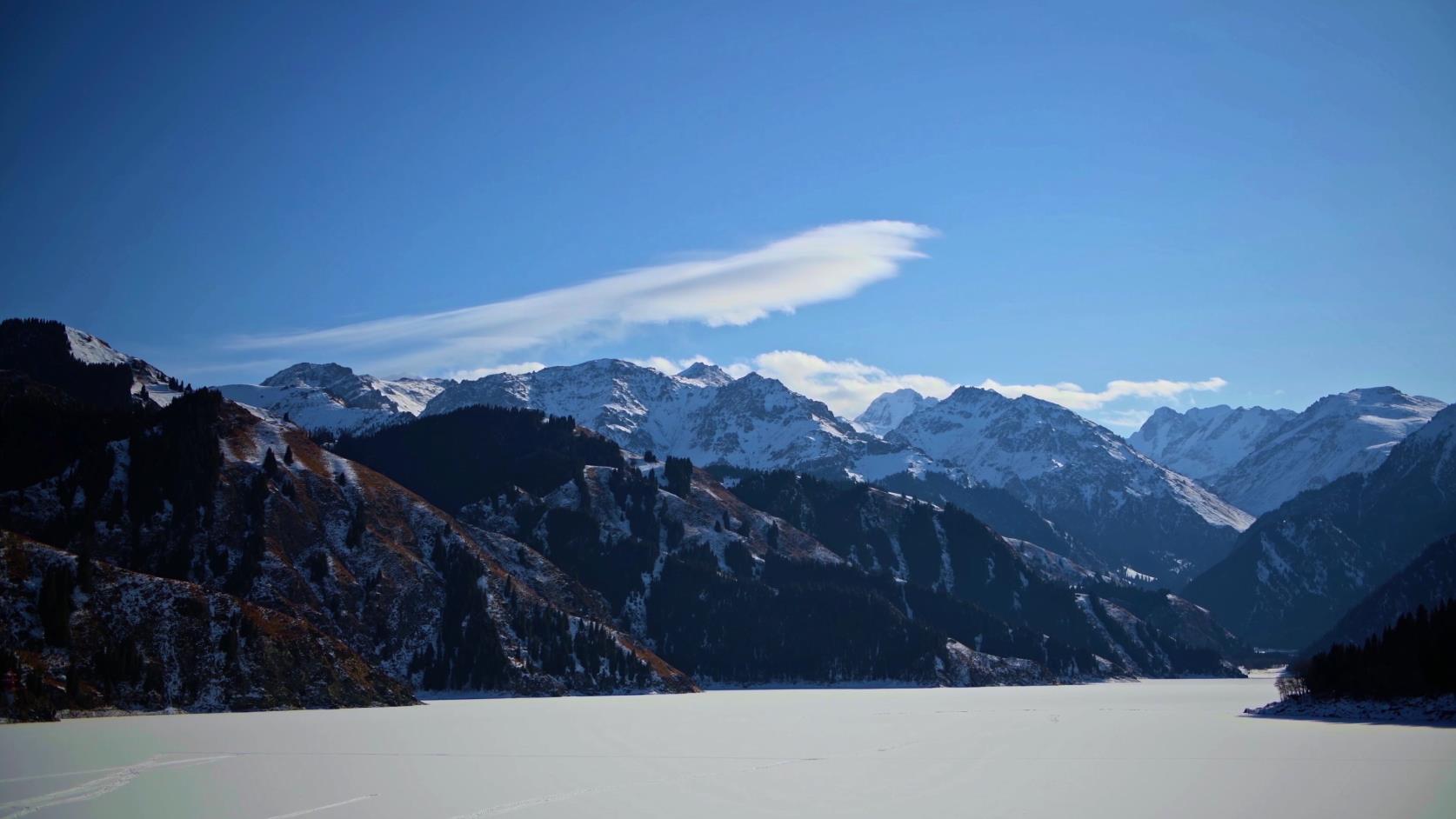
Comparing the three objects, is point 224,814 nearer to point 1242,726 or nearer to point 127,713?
point 127,713

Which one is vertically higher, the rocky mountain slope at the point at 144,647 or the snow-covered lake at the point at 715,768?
the rocky mountain slope at the point at 144,647

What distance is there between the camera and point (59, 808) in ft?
186

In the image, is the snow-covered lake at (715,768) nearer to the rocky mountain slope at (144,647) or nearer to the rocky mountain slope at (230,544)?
the rocky mountain slope at (144,647)

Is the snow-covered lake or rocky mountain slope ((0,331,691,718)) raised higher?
rocky mountain slope ((0,331,691,718))

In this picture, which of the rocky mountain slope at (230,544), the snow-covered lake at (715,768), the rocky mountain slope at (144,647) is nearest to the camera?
the snow-covered lake at (715,768)

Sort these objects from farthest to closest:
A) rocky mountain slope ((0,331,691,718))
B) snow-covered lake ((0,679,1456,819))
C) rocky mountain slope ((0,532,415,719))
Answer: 1. rocky mountain slope ((0,331,691,718))
2. rocky mountain slope ((0,532,415,719))
3. snow-covered lake ((0,679,1456,819))

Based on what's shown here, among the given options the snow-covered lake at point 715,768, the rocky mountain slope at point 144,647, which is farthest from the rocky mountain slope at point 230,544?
the snow-covered lake at point 715,768

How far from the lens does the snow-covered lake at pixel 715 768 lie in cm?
5753

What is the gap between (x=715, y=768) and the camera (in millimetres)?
75188

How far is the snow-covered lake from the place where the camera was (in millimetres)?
57531

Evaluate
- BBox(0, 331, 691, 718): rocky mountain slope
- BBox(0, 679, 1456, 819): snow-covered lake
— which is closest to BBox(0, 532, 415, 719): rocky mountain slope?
BBox(0, 679, 1456, 819): snow-covered lake

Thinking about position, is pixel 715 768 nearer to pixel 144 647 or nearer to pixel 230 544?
pixel 144 647

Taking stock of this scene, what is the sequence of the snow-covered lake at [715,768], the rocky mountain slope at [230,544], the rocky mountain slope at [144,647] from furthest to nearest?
the rocky mountain slope at [230,544] → the rocky mountain slope at [144,647] → the snow-covered lake at [715,768]

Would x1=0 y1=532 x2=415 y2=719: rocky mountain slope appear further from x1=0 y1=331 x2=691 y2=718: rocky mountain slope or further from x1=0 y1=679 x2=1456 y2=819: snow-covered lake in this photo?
x1=0 y1=331 x2=691 y2=718: rocky mountain slope
